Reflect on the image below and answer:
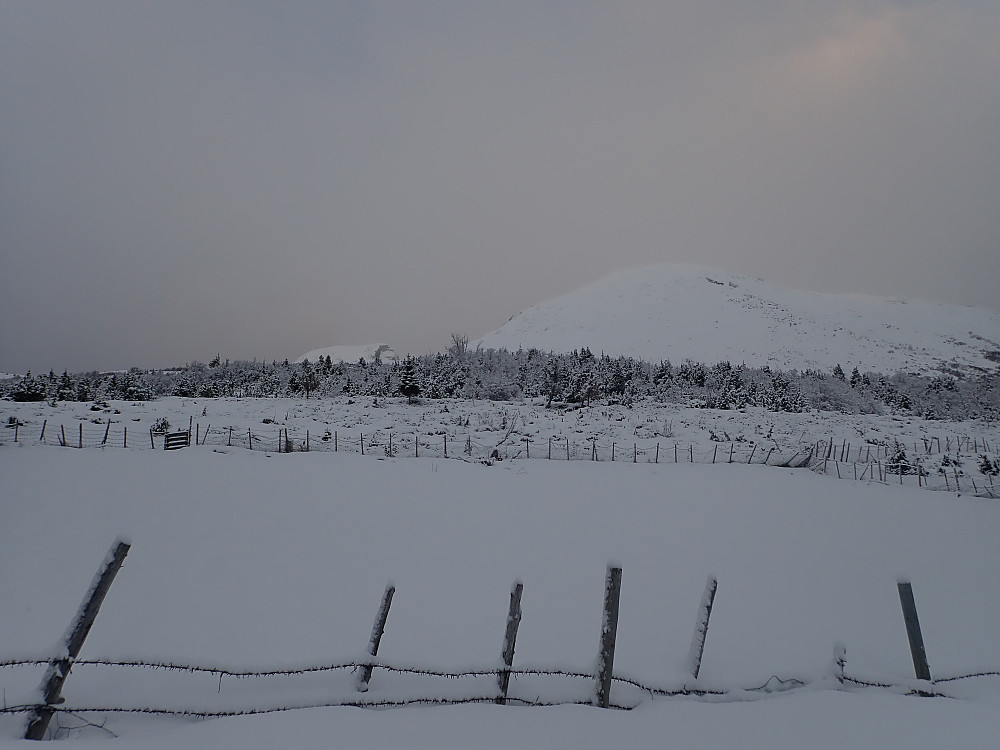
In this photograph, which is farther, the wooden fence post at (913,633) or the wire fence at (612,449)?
the wire fence at (612,449)

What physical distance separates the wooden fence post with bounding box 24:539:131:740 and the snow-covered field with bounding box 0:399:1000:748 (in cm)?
Result: 17

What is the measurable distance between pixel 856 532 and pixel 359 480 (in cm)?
1445

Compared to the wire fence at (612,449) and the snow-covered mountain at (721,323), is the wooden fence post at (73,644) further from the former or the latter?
the snow-covered mountain at (721,323)

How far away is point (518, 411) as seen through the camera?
1421 inches

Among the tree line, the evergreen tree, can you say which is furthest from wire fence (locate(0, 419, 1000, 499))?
the evergreen tree

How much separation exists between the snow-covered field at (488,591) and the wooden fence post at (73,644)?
17 centimetres

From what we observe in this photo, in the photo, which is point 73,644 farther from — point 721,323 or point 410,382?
point 721,323

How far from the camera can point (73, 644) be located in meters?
3.64

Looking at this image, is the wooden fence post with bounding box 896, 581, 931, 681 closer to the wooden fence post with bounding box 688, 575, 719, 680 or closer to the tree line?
the wooden fence post with bounding box 688, 575, 719, 680

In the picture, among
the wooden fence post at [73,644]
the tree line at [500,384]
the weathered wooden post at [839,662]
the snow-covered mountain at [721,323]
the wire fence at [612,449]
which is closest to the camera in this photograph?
the wooden fence post at [73,644]

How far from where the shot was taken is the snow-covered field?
425 cm

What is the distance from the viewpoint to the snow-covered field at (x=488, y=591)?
4.25m

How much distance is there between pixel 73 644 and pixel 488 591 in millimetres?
6067

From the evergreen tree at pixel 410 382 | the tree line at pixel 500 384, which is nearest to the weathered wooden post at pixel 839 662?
the tree line at pixel 500 384
